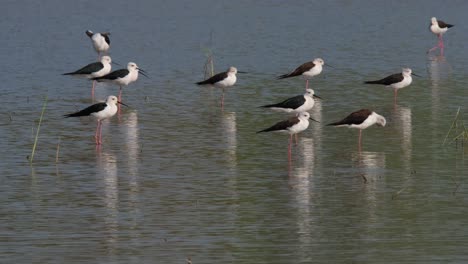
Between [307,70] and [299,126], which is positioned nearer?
[299,126]

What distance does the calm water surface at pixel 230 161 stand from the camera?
52.1 ft

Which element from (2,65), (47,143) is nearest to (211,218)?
(47,143)

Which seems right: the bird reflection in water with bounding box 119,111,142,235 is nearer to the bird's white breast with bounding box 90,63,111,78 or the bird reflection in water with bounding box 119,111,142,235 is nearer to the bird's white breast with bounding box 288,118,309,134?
the bird's white breast with bounding box 288,118,309,134

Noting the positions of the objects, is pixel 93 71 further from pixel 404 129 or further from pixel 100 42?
pixel 404 129

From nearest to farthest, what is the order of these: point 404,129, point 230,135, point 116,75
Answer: point 230,135
point 404,129
point 116,75

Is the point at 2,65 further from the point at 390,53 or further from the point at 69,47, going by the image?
the point at 390,53

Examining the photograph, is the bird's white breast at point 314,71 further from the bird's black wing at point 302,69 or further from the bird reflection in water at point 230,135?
the bird reflection in water at point 230,135

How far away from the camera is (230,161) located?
72.0ft

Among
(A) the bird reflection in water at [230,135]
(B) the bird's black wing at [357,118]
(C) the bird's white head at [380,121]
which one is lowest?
(A) the bird reflection in water at [230,135]

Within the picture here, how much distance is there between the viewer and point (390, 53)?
39.4 m

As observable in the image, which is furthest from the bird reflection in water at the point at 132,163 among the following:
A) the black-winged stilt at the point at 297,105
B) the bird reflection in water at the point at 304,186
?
the black-winged stilt at the point at 297,105

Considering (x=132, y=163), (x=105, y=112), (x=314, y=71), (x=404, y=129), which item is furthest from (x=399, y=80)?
(x=132, y=163)

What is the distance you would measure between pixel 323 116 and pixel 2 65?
39.9 ft

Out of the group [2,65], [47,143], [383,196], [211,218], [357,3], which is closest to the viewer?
[211,218]
